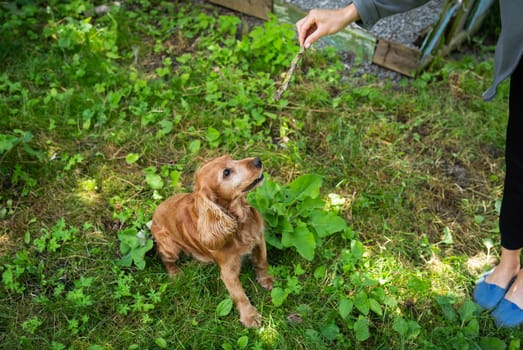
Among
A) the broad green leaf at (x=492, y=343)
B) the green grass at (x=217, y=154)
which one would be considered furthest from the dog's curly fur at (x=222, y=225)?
the broad green leaf at (x=492, y=343)

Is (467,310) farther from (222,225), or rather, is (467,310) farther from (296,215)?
(222,225)

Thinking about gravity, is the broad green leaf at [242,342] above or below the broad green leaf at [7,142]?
below

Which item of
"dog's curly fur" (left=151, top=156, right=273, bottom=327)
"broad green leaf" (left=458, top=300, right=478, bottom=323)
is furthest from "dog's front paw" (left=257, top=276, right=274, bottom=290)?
"broad green leaf" (left=458, top=300, right=478, bottom=323)

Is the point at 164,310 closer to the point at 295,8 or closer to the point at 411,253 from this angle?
the point at 411,253

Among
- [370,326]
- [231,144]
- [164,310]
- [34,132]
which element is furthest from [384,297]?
[34,132]

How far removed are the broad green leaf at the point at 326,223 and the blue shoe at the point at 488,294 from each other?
0.85 meters

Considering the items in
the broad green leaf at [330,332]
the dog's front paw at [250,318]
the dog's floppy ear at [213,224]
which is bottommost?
the dog's front paw at [250,318]

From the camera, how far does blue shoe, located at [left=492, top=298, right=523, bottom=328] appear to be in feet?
8.43

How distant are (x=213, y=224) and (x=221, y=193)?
0.17 metres

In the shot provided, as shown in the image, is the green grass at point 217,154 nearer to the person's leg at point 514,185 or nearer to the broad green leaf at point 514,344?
the broad green leaf at point 514,344

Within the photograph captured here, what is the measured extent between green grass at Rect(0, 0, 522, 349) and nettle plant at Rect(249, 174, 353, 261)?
0.03 meters

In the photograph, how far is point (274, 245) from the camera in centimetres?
282

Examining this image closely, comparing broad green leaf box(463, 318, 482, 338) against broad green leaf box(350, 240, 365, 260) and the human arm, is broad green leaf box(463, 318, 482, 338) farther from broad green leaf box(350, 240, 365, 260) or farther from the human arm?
the human arm

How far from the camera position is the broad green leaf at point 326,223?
9.21 feet
